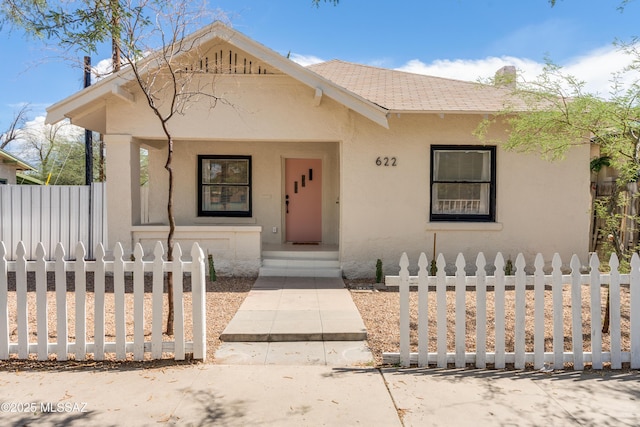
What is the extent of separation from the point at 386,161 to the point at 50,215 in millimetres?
7695

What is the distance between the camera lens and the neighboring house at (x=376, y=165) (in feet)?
27.5

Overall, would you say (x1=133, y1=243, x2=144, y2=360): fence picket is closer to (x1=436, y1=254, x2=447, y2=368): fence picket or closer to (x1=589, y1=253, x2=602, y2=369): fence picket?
(x1=436, y1=254, x2=447, y2=368): fence picket

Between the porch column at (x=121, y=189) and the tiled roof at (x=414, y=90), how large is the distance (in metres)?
4.92

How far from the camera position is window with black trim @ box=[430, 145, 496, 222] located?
8.94 metres

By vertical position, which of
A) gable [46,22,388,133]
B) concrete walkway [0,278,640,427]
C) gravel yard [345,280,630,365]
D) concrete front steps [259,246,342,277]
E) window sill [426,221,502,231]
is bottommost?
concrete walkway [0,278,640,427]

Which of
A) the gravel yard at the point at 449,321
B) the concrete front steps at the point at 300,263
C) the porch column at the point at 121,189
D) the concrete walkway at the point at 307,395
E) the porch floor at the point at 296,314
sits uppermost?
the porch column at the point at 121,189

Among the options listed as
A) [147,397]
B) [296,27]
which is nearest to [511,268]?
[296,27]

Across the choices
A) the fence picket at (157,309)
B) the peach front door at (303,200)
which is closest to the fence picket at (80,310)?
the fence picket at (157,309)

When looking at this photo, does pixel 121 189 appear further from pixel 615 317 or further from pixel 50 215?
pixel 615 317

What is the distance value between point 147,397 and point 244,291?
399 centimetres

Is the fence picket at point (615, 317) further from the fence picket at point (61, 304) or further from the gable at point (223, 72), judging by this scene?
the fence picket at point (61, 304)

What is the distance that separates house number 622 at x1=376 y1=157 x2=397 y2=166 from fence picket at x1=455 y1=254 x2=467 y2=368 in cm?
490

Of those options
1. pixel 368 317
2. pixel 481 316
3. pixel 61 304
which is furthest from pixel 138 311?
pixel 481 316

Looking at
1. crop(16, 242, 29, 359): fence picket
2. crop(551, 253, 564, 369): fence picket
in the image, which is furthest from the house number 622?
crop(16, 242, 29, 359): fence picket
